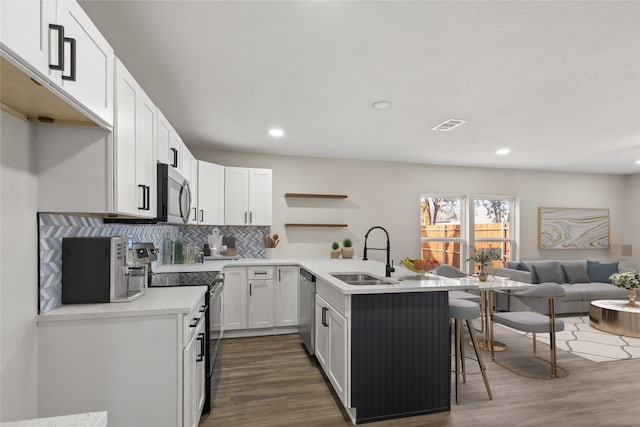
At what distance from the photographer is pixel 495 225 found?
6.35 m

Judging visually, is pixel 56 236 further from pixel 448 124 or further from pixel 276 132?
pixel 448 124

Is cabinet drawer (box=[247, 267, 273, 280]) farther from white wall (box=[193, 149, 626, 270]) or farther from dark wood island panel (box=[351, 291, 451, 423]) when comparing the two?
dark wood island panel (box=[351, 291, 451, 423])

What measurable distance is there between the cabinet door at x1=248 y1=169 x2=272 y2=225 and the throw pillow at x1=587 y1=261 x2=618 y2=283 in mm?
5707

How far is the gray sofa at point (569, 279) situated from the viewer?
4.99 metres

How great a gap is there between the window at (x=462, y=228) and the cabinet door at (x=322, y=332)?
10.8ft

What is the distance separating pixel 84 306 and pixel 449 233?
5.70m

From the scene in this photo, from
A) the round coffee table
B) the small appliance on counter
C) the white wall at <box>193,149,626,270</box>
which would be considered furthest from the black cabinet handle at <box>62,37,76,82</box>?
the round coffee table

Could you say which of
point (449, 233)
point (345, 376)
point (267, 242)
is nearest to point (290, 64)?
point (345, 376)

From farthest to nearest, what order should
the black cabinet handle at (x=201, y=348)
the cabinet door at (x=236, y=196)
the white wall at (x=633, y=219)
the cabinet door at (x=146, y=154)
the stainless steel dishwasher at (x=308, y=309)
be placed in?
the white wall at (x=633, y=219)
the cabinet door at (x=236, y=196)
the stainless steel dishwasher at (x=308, y=309)
the black cabinet handle at (x=201, y=348)
the cabinet door at (x=146, y=154)

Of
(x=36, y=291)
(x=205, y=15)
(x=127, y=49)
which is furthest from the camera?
(x=127, y=49)

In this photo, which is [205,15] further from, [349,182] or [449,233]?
[449,233]

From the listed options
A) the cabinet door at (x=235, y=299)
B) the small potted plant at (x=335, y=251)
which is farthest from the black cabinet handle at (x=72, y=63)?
the small potted plant at (x=335, y=251)

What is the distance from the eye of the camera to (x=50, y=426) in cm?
87

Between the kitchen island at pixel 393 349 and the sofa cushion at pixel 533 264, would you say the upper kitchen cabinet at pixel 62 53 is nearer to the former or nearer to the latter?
the kitchen island at pixel 393 349
